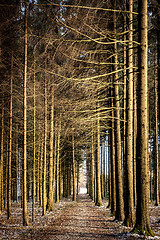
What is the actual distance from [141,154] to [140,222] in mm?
2168

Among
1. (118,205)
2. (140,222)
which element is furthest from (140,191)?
(118,205)

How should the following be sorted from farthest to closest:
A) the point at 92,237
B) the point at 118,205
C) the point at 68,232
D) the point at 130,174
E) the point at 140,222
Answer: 1. the point at 118,205
2. the point at 130,174
3. the point at 68,232
4. the point at 92,237
5. the point at 140,222

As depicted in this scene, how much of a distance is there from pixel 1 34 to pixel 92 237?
10293mm

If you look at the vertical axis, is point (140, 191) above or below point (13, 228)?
above

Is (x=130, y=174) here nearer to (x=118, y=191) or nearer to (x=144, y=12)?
(x=118, y=191)

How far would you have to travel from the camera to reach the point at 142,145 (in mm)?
7473

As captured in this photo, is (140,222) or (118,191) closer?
(140,222)

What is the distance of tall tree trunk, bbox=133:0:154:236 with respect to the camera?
724cm

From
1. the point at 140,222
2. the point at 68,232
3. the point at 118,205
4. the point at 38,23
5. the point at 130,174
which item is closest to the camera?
the point at 140,222

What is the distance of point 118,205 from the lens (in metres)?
10.9

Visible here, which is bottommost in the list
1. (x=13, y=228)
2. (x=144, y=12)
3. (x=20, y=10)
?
(x=13, y=228)

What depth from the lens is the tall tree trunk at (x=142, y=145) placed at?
7238 millimetres

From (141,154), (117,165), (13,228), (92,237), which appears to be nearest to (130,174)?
(117,165)

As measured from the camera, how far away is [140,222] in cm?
727
